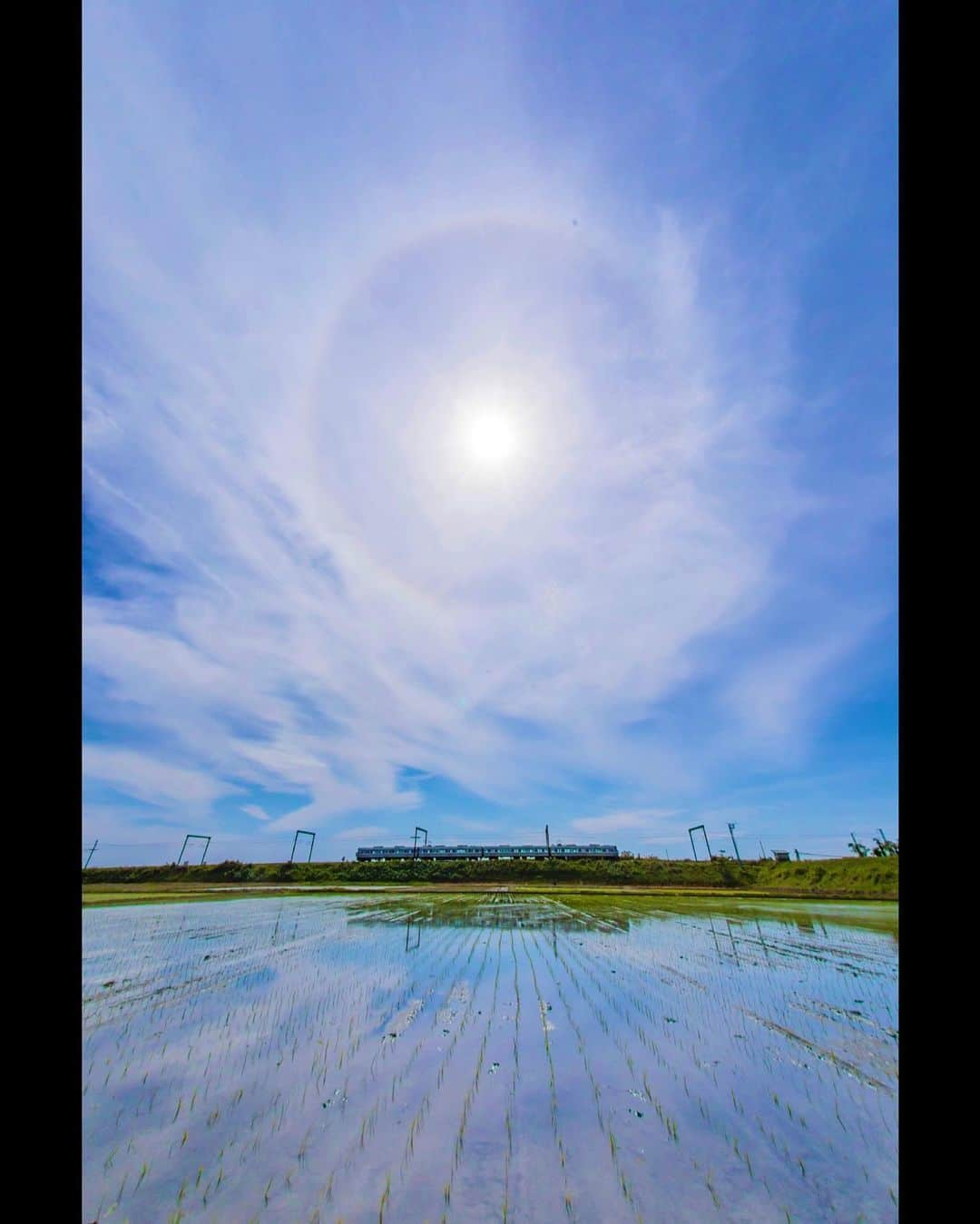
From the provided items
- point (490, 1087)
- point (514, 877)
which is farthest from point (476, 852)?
point (490, 1087)

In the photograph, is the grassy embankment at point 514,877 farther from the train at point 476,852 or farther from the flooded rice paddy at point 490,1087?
the flooded rice paddy at point 490,1087

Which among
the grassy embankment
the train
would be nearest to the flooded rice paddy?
the grassy embankment

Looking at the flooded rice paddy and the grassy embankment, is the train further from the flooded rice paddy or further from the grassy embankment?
the flooded rice paddy

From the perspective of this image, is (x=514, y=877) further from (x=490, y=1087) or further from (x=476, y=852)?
(x=490, y=1087)

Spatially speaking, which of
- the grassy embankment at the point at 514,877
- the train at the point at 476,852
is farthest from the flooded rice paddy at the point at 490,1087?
the train at the point at 476,852
